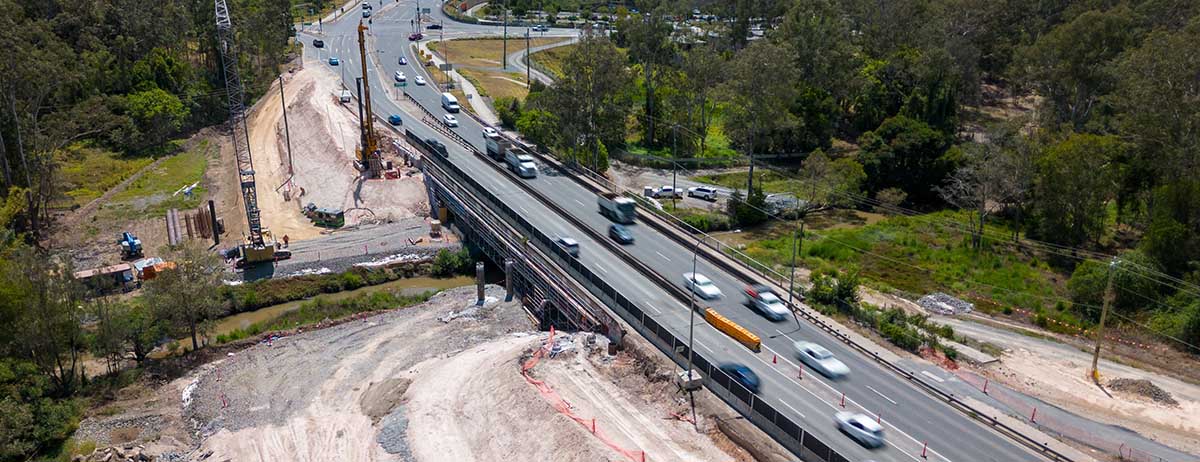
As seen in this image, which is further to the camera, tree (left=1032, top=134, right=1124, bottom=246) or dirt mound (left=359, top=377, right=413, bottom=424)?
tree (left=1032, top=134, right=1124, bottom=246)

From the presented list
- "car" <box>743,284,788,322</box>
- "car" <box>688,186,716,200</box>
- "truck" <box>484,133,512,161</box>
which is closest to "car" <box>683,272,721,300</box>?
"car" <box>743,284,788,322</box>

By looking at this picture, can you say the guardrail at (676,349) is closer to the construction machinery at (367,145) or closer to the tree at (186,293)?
the construction machinery at (367,145)

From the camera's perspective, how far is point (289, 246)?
76.1 metres

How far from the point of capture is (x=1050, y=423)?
43969 millimetres

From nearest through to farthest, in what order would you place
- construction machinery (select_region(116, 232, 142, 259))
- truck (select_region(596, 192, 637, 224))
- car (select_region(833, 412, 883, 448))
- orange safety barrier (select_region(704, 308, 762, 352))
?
car (select_region(833, 412, 883, 448)), orange safety barrier (select_region(704, 308, 762, 352)), truck (select_region(596, 192, 637, 224)), construction machinery (select_region(116, 232, 142, 259))

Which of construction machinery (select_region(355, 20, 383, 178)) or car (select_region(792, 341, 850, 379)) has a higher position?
construction machinery (select_region(355, 20, 383, 178))

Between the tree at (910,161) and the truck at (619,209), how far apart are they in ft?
115

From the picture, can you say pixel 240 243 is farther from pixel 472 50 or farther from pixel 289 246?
pixel 472 50

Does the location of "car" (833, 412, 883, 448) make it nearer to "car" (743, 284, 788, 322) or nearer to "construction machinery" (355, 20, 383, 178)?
"car" (743, 284, 788, 322)

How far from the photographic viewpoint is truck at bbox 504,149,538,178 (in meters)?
83.4

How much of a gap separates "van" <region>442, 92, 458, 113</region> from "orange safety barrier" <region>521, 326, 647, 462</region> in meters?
65.3

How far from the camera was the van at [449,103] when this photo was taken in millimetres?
114125

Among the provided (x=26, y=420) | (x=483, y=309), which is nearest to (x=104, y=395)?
(x=26, y=420)

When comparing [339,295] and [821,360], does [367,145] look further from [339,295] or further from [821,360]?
[821,360]
